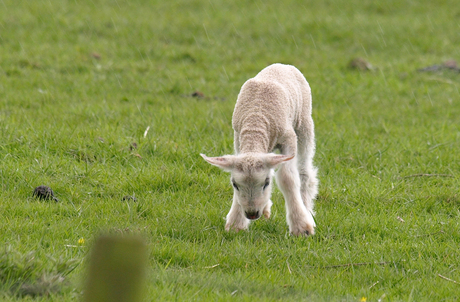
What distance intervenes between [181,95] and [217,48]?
3265mm

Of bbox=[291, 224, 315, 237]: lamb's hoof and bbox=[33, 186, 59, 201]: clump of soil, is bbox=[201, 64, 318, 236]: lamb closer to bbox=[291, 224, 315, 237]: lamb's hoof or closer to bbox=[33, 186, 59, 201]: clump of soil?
bbox=[291, 224, 315, 237]: lamb's hoof

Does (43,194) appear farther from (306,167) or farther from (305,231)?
(306,167)

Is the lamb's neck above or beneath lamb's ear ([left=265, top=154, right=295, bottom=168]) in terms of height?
beneath

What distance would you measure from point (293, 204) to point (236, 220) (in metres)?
0.51

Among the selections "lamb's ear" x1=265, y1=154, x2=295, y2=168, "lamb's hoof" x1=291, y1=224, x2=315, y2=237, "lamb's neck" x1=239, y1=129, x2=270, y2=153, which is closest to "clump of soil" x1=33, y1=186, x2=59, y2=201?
"lamb's neck" x1=239, y1=129, x2=270, y2=153

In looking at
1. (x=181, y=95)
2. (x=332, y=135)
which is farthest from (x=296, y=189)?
(x=181, y=95)

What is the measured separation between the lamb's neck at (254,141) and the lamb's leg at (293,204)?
25 cm

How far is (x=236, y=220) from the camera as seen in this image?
4.90m

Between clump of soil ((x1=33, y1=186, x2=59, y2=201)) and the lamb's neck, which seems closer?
the lamb's neck

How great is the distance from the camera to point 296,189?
493 cm

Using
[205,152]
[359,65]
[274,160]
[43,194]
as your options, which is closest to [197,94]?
[205,152]

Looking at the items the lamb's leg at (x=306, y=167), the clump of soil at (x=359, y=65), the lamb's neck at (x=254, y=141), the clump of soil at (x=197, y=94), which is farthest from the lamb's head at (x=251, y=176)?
the clump of soil at (x=359, y=65)

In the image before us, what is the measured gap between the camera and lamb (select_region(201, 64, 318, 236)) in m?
4.45

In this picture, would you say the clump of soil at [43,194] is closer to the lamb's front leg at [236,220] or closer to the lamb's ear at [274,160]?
the lamb's front leg at [236,220]
